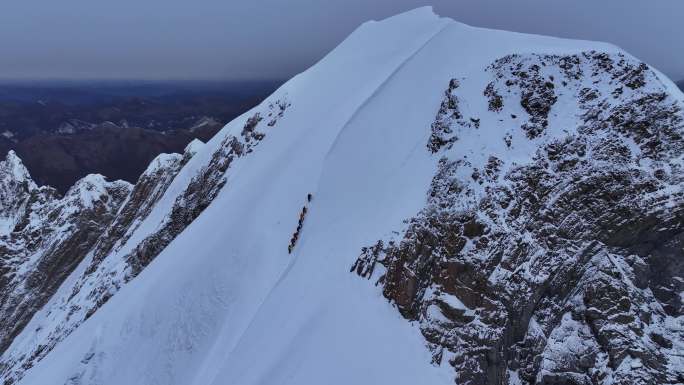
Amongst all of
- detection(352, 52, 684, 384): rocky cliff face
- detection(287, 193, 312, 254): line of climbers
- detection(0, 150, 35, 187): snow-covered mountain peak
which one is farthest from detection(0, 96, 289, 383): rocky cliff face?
detection(0, 150, 35, 187): snow-covered mountain peak

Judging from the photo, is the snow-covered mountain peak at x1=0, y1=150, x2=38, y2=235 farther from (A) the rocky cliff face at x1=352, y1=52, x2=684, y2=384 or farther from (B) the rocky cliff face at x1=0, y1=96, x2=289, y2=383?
(A) the rocky cliff face at x1=352, y1=52, x2=684, y2=384

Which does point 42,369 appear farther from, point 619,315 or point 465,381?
point 619,315

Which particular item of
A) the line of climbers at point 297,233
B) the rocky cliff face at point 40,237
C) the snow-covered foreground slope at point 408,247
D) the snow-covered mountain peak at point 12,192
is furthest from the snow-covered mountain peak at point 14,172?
the line of climbers at point 297,233

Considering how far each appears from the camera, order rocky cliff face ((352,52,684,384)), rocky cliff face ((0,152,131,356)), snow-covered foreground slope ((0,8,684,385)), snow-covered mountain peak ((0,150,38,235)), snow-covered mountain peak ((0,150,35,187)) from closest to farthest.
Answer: rocky cliff face ((352,52,684,384))
snow-covered foreground slope ((0,8,684,385))
rocky cliff face ((0,152,131,356))
snow-covered mountain peak ((0,150,38,235))
snow-covered mountain peak ((0,150,35,187))

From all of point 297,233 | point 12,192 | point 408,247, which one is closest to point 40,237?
point 12,192

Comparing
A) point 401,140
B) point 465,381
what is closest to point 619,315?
point 465,381
